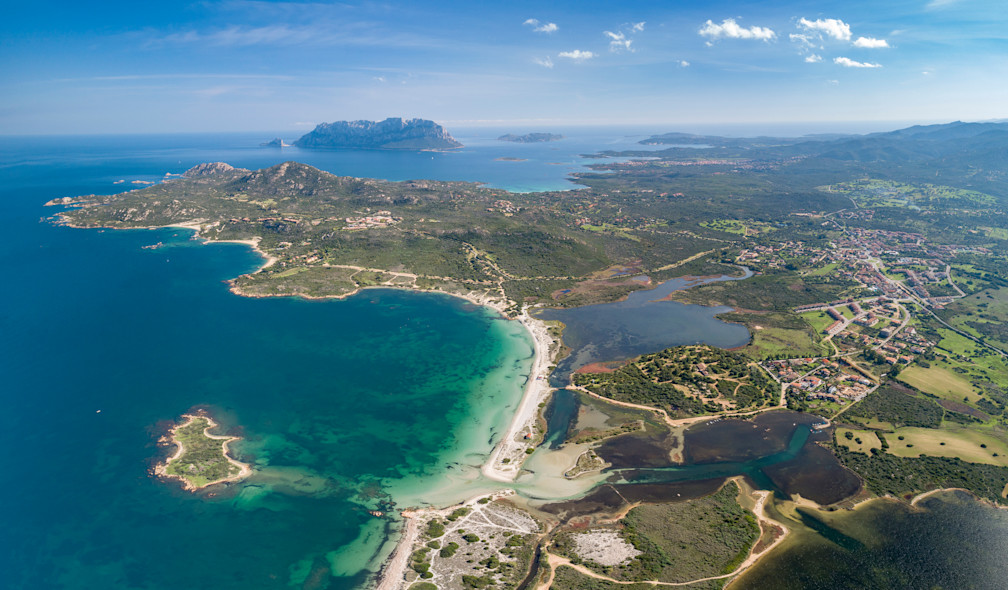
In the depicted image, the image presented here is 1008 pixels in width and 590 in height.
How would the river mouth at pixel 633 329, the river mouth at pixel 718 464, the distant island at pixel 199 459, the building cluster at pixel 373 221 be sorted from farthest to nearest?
1. the building cluster at pixel 373 221
2. the river mouth at pixel 633 329
3. the river mouth at pixel 718 464
4. the distant island at pixel 199 459

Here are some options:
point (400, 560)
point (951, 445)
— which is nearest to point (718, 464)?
point (951, 445)

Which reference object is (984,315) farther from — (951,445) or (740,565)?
(740,565)

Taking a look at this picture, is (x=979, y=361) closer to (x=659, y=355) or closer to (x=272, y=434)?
(x=659, y=355)

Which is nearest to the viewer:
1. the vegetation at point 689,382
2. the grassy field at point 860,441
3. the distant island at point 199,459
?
the distant island at point 199,459

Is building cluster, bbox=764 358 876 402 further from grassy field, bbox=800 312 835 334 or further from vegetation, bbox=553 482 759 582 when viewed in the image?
vegetation, bbox=553 482 759 582

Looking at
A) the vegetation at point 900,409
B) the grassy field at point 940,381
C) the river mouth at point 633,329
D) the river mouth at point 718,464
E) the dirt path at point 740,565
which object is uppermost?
the river mouth at point 633,329

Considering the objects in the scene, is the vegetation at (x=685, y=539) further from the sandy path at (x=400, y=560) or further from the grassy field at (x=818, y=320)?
the grassy field at (x=818, y=320)

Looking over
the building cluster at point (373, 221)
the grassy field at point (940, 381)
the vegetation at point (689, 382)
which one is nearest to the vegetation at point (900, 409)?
the grassy field at point (940, 381)
